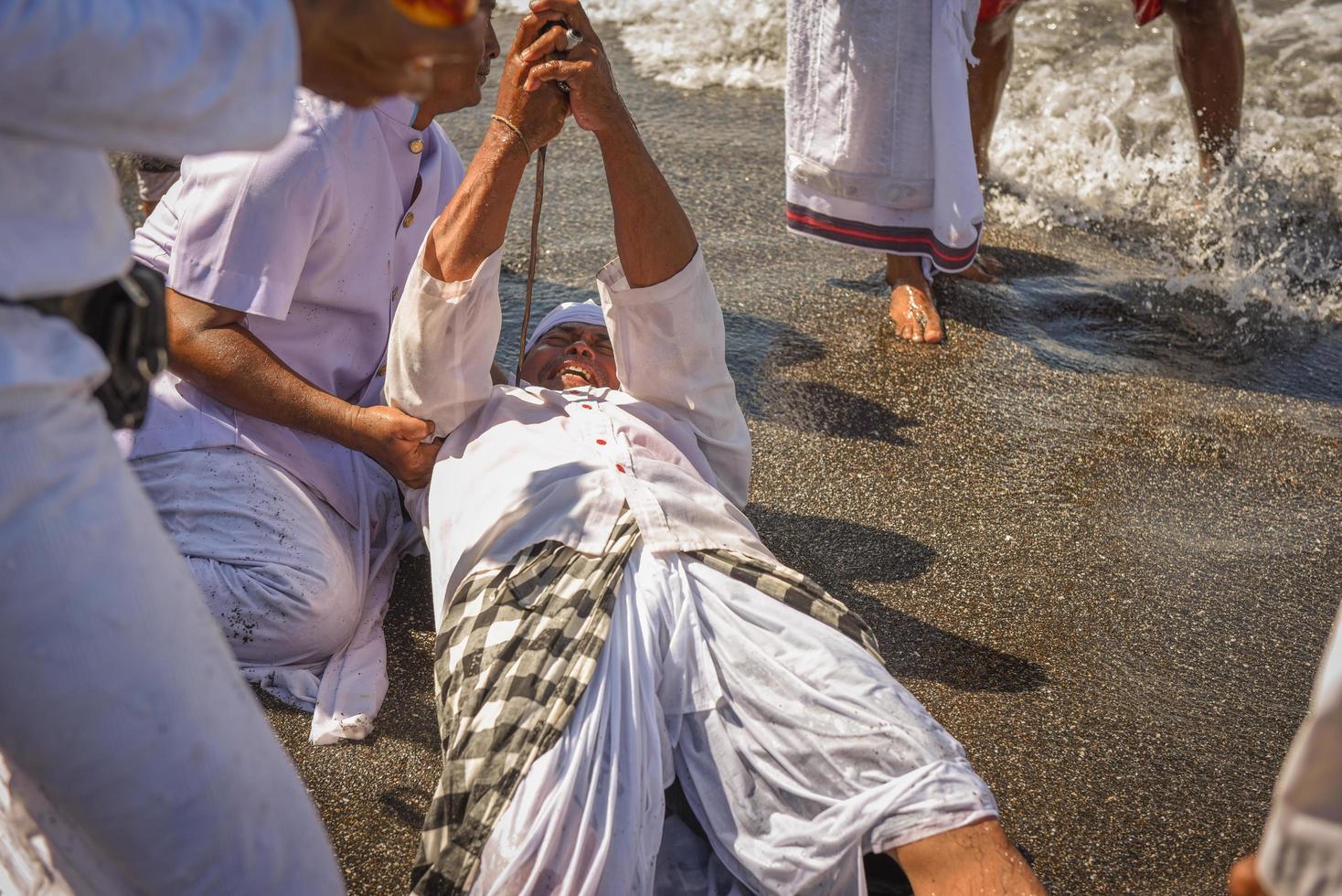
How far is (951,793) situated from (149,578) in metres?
1.26

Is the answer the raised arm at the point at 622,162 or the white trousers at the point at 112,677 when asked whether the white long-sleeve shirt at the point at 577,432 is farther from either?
the white trousers at the point at 112,677

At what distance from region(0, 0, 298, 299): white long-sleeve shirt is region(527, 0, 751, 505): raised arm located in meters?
1.31

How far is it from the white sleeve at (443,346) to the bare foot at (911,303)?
2040 mm

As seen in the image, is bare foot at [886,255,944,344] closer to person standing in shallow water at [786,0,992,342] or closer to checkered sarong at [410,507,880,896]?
person standing in shallow water at [786,0,992,342]

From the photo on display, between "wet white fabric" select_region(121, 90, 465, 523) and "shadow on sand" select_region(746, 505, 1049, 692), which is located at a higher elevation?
"wet white fabric" select_region(121, 90, 465, 523)

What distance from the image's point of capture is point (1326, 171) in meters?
5.50

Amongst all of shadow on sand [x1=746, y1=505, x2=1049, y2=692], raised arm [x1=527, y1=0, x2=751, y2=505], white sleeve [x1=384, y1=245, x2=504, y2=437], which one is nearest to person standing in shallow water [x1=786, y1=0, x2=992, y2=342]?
shadow on sand [x1=746, y1=505, x2=1049, y2=692]

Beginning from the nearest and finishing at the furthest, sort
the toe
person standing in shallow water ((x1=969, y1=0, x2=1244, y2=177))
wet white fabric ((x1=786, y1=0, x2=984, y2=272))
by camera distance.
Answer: wet white fabric ((x1=786, y1=0, x2=984, y2=272))
the toe
person standing in shallow water ((x1=969, y1=0, x2=1244, y2=177))

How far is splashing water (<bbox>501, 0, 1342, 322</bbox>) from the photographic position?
4855mm

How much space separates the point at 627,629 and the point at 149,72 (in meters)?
1.30

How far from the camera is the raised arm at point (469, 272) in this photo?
251cm

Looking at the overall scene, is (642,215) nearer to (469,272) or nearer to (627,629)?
(469,272)

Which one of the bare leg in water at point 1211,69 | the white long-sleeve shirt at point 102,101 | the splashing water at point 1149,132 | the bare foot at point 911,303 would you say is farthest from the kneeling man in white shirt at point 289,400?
the bare leg in water at point 1211,69

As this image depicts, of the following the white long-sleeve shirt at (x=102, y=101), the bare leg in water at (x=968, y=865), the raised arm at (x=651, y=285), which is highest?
the white long-sleeve shirt at (x=102, y=101)
